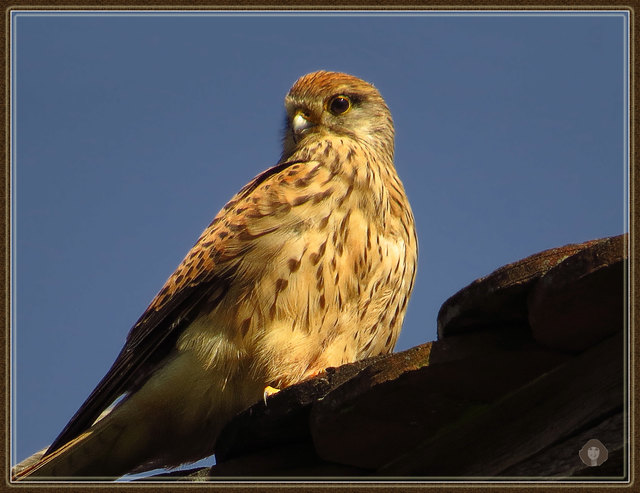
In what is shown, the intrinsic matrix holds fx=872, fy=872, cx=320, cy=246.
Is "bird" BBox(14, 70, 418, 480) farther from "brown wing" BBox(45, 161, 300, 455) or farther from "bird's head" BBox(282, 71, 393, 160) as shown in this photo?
"bird's head" BBox(282, 71, 393, 160)

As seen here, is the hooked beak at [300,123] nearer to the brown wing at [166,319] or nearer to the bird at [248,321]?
the bird at [248,321]

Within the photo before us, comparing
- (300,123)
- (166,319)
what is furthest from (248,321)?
(300,123)

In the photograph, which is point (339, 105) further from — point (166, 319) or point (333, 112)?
point (166, 319)

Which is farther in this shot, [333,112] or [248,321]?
[333,112]

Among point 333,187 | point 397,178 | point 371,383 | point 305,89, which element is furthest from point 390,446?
point 305,89

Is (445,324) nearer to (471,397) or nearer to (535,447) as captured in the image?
(471,397)

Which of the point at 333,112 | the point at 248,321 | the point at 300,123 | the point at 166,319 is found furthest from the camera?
the point at 333,112

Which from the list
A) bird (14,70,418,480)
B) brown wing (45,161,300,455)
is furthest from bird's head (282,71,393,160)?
brown wing (45,161,300,455)
